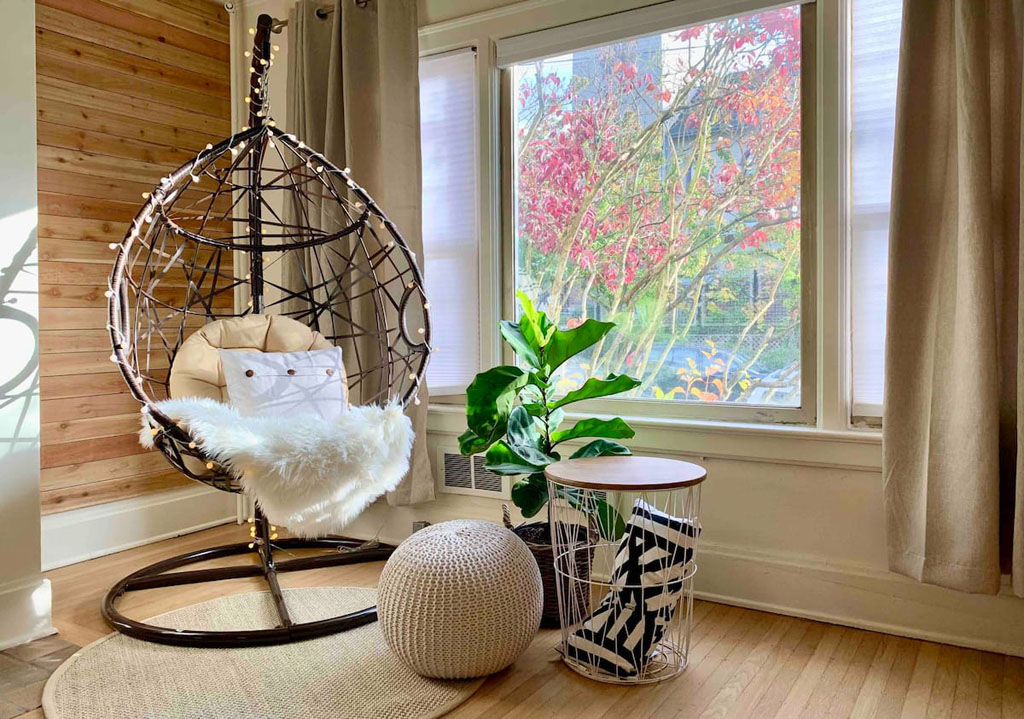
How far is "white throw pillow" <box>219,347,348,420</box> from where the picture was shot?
250 cm

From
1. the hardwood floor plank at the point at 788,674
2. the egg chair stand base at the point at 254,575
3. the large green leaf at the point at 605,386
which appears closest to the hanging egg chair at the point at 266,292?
the egg chair stand base at the point at 254,575

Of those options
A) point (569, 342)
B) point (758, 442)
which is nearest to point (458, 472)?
point (569, 342)

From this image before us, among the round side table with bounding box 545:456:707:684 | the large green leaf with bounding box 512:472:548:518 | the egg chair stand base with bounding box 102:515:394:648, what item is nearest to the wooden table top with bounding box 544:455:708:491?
the round side table with bounding box 545:456:707:684

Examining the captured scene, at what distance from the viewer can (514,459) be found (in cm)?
230

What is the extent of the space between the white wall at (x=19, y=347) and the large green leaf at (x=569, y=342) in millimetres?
1558

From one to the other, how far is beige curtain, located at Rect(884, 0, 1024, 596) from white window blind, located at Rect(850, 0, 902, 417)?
14cm

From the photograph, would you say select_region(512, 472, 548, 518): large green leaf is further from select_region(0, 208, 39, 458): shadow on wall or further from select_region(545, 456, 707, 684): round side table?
select_region(0, 208, 39, 458): shadow on wall

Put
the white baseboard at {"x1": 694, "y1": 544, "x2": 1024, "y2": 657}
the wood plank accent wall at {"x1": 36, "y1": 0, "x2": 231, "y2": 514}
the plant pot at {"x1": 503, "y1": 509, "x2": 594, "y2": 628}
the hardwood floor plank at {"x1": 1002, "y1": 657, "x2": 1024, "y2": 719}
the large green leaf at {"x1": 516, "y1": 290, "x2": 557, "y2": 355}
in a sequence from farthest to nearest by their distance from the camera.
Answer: the wood plank accent wall at {"x1": 36, "y1": 0, "x2": 231, "y2": 514}, the large green leaf at {"x1": 516, "y1": 290, "x2": 557, "y2": 355}, the plant pot at {"x1": 503, "y1": 509, "x2": 594, "y2": 628}, the white baseboard at {"x1": 694, "y1": 544, "x2": 1024, "y2": 657}, the hardwood floor plank at {"x1": 1002, "y1": 657, "x2": 1024, "y2": 719}

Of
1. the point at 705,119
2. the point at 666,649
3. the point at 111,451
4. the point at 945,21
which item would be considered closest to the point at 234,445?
the point at 666,649

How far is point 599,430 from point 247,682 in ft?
3.92

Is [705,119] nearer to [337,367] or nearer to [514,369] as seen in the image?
[514,369]

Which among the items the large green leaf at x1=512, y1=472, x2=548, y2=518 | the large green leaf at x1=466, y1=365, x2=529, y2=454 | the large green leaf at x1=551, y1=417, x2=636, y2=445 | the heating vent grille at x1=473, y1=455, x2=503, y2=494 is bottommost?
the heating vent grille at x1=473, y1=455, x2=503, y2=494

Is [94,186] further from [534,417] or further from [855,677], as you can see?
[855,677]

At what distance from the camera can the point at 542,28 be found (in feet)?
9.23
